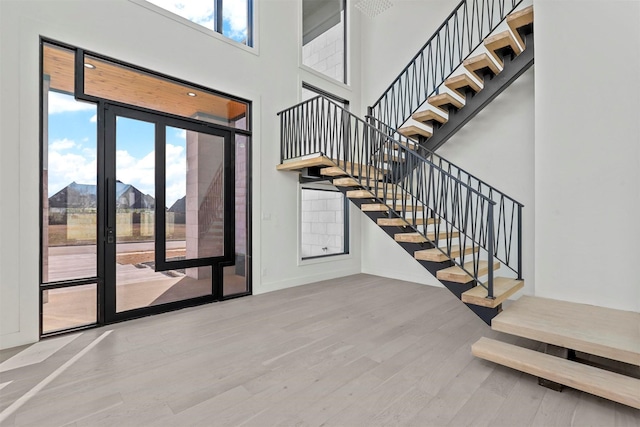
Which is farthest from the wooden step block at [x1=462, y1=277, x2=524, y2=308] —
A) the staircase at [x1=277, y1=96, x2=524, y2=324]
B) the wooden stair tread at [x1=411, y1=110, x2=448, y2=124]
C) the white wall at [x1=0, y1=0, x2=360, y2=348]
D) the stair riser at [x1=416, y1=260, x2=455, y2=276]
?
the white wall at [x1=0, y1=0, x2=360, y2=348]

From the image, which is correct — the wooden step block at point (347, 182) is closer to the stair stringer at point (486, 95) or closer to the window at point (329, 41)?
the stair stringer at point (486, 95)

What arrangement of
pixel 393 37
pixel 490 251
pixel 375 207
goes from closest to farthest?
pixel 490 251
pixel 375 207
pixel 393 37

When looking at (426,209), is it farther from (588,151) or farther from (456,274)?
(588,151)

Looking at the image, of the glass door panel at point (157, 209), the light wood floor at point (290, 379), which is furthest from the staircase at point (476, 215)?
the glass door panel at point (157, 209)

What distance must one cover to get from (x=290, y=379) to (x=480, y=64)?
13.2ft

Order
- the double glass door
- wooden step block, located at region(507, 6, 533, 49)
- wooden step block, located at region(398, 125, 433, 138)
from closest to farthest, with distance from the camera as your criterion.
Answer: the double glass door < wooden step block, located at region(507, 6, 533, 49) < wooden step block, located at region(398, 125, 433, 138)

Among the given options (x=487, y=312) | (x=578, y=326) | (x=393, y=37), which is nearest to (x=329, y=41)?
(x=393, y=37)

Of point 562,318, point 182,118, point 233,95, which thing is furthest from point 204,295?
point 562,318

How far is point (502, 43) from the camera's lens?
360 centimetres

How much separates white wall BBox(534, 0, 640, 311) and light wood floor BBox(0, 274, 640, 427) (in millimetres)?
1051

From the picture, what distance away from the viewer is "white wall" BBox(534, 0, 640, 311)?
2738 mm

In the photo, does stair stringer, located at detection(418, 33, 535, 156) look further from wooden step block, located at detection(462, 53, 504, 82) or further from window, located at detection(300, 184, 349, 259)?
window, located at detection(300, 184, 349, 259)

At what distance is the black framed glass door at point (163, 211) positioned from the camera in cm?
327

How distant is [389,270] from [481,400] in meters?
3.68
